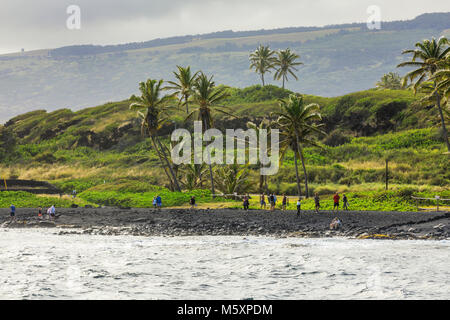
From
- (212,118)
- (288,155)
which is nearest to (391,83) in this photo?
(288,155)

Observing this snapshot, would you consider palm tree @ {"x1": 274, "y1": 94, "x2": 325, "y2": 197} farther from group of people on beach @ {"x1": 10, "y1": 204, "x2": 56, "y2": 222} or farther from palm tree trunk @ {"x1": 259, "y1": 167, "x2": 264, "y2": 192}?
group of people on beach @ {"x1": 10, "y1": 204, "x2": 56, "y2": 222}

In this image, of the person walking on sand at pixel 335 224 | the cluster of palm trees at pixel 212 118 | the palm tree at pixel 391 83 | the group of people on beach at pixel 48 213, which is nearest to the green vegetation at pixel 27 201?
the group of people on beach at pixel 48 213

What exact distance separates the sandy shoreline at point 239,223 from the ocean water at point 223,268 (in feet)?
5.06

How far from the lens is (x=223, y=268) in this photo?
31.0m

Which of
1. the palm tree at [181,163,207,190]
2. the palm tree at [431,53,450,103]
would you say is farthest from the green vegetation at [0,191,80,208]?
the palm tree at [431,53,450,103]

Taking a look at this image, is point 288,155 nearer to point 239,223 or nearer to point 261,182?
point 261,182

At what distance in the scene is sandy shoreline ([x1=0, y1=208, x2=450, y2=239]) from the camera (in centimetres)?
3747

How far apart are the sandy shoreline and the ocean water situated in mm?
1542

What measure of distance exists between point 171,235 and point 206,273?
10719 millimetres

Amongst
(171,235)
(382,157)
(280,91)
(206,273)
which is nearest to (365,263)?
Result: (206,273)

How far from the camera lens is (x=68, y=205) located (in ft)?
177

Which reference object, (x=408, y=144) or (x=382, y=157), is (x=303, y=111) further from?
(x=408, y=144)

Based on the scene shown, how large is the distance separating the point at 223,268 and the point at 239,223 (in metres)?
11.1

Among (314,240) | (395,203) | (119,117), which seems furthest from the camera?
(119,117)
